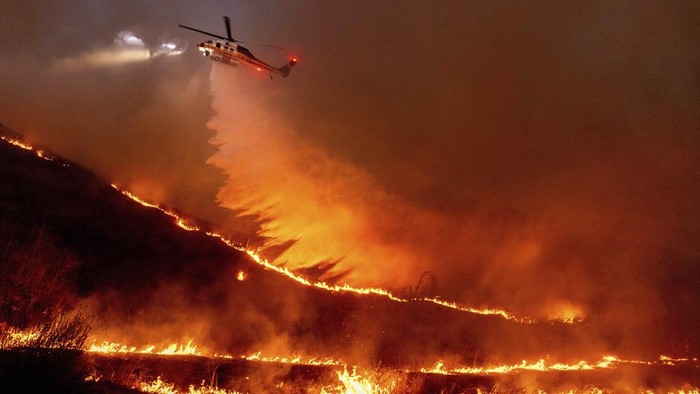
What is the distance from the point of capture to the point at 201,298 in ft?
75.3

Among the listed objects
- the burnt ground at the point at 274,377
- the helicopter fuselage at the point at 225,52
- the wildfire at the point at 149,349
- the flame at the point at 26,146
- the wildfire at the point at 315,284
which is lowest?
the wildfire at the point at 149,349

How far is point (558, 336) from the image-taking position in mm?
28656

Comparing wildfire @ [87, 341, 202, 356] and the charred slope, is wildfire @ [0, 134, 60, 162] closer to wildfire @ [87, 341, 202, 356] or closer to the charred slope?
the charred slope

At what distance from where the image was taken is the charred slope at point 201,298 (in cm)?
2055

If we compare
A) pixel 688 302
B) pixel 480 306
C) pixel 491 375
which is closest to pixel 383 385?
pixel 491 375

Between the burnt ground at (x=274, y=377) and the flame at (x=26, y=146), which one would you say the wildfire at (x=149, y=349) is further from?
the flame at (x=26, y=146)

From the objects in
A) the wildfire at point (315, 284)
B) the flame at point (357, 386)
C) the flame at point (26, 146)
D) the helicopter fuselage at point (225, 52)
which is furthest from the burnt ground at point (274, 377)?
the flame at point (26, 146)

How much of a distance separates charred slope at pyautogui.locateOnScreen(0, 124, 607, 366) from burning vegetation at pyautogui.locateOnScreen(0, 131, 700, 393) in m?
0.08

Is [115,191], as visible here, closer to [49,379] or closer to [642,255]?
[49,379]

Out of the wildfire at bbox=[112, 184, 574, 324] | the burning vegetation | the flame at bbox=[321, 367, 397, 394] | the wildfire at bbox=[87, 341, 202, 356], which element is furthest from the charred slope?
the flame at bbox=[321, 367, 397, 394]

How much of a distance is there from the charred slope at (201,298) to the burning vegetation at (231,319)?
0.08 metres

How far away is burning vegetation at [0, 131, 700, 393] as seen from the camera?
14945 millimetres

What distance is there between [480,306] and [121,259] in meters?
21.5

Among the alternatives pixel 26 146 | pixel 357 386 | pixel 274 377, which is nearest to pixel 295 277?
pixel 274 377
